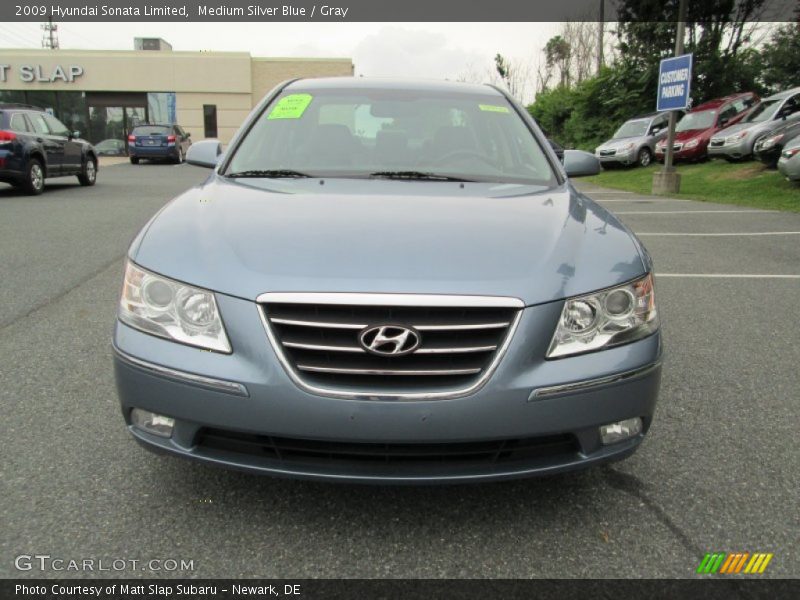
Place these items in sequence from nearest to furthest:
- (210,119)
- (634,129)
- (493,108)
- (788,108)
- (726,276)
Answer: (493,108), (726,276), (788,108), (634,129), (210,119)

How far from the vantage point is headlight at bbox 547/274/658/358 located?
207 centimetres

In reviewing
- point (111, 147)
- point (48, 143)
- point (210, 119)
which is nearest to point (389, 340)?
point (48, 143)

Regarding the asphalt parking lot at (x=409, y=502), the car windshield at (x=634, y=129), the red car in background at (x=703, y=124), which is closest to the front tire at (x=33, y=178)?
the asphalt parking lot at (x=409, y=502)

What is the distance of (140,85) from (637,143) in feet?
79.4

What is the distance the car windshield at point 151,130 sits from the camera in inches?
1014

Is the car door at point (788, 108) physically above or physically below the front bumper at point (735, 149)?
above

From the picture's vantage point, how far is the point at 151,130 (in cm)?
2583

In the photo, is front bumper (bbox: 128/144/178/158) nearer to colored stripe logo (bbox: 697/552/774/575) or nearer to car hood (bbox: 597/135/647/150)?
car hood (bbox: 597/135/647/150)

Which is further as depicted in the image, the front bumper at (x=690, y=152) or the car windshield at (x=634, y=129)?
the car windshield at (x=634, y=129)

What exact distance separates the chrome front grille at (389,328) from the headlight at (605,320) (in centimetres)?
19

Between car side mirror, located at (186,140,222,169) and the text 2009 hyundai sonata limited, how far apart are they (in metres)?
1.48

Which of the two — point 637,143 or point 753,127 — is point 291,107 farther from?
point 637,143

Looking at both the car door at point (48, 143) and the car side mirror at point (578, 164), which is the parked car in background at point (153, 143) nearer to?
the car door at point (48, 143)
